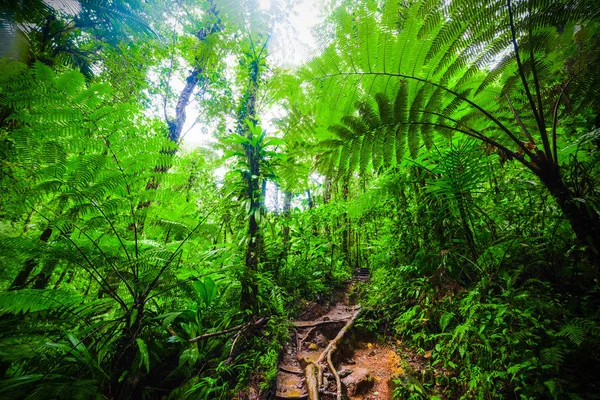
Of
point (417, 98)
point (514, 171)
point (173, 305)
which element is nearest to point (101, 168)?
point (173, 305)

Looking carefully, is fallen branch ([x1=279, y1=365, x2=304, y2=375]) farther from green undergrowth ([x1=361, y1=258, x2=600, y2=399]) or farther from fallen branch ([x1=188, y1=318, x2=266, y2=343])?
green undergrowth ([x1=361, y1=258, x2=600, y2=399])

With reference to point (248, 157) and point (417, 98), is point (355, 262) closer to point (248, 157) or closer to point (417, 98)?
point (248, 157)

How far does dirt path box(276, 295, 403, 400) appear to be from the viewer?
5.97 feet

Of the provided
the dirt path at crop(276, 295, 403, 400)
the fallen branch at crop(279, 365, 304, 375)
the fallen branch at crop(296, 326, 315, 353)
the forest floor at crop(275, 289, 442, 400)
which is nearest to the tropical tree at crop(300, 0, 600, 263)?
the forest floor at crop(275, 289, 442, 400)

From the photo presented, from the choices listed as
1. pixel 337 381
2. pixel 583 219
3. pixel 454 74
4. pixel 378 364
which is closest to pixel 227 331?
pixel 337 381

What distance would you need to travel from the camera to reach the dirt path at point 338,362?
5.97 feet

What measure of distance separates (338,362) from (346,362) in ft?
0.31

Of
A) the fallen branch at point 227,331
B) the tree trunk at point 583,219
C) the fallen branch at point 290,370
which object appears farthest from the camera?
the fallen branch at point 290,370

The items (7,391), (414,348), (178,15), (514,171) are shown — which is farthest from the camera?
(178,15)

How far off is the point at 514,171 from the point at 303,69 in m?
2.42

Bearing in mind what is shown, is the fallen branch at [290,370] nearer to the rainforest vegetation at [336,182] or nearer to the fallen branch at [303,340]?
the rainforest vegetation at [336,182]

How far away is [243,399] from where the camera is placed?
5.51ft

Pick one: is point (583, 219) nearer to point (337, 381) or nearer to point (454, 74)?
point (454, 74)

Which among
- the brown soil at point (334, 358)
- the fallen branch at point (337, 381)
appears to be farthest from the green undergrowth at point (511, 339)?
the fallen branch at point (337, 381)
